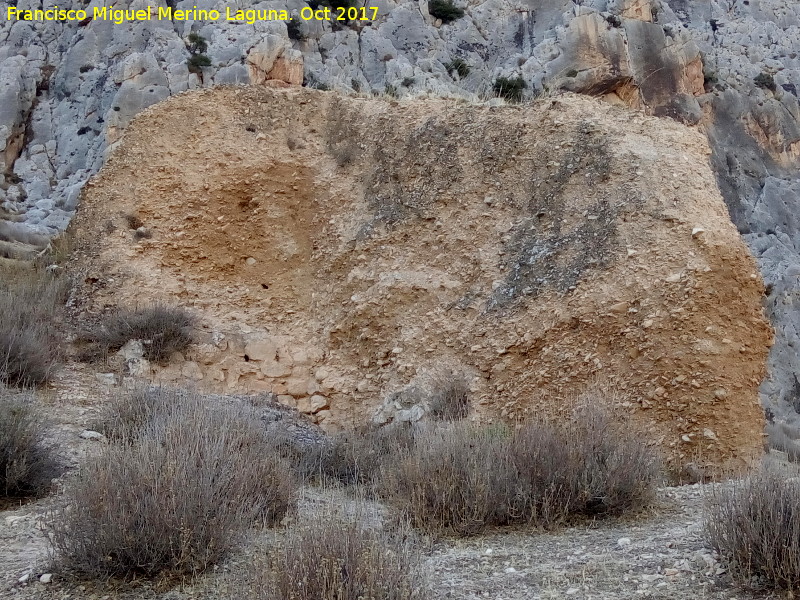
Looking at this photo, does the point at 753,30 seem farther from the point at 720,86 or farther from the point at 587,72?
the point at 587,72

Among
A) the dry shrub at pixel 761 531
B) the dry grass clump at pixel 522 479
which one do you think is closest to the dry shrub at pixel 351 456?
the dry grass clump at pixel 522 479

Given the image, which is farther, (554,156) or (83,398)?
(554,156)

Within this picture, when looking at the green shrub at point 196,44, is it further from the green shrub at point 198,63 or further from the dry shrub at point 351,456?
the dry shrub at point 351,456

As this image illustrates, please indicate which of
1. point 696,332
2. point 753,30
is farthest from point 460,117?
point 753,30

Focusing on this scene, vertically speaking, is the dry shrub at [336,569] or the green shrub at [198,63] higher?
the green shrub at [198,63]

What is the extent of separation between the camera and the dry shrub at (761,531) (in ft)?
10.6

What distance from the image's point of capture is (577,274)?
7961 mm

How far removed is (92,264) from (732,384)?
8487mm

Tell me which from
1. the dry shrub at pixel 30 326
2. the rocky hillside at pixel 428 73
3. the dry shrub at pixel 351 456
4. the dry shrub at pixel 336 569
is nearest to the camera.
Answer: the dry shrub at pixel 336 569

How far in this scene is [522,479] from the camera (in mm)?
4723

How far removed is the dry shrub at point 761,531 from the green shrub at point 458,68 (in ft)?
114

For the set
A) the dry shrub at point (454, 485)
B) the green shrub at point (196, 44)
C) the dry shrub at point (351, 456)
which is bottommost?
the dry shrub at point (351, 456)

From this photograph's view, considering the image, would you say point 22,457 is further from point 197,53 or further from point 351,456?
point 197,53

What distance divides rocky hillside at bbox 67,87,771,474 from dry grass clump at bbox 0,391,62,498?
393cm
